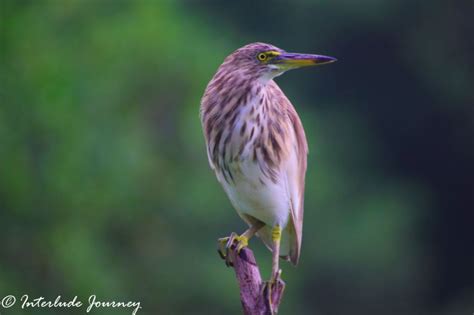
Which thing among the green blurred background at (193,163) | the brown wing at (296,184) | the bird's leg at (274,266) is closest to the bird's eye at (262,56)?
the brown wing at (296,184)

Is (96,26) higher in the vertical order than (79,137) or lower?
higher

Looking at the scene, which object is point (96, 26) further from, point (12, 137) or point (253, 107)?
point (253, 107)

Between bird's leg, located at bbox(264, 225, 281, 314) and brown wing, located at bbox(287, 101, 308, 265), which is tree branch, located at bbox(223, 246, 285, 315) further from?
brown wing, located at bbox(287, 101, 308, 265)

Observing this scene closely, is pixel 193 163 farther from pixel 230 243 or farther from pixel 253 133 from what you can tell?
pixel 230 243

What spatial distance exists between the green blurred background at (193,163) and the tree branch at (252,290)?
532 centimetres

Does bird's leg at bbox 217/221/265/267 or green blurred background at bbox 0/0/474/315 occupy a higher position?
green blurred background at bbox 0/0/474/315

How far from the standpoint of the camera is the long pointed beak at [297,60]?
5.61 metres

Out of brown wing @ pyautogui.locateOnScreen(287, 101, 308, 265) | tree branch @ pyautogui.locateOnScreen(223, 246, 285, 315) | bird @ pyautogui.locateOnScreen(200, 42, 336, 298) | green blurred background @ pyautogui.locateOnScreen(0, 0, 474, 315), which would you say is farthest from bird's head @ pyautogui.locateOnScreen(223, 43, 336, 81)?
green blurred background @ pyautogui.locateOnScreen(0, 0, 474, 315)

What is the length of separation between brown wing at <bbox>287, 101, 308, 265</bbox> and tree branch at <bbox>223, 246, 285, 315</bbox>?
622 mm

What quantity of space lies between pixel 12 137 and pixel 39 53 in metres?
1.08

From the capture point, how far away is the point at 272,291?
5.41m

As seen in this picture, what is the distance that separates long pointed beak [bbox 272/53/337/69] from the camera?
18.4 feet

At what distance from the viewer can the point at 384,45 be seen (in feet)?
58.1

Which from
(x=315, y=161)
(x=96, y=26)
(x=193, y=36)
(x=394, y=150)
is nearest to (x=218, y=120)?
(x=96, y=26)
